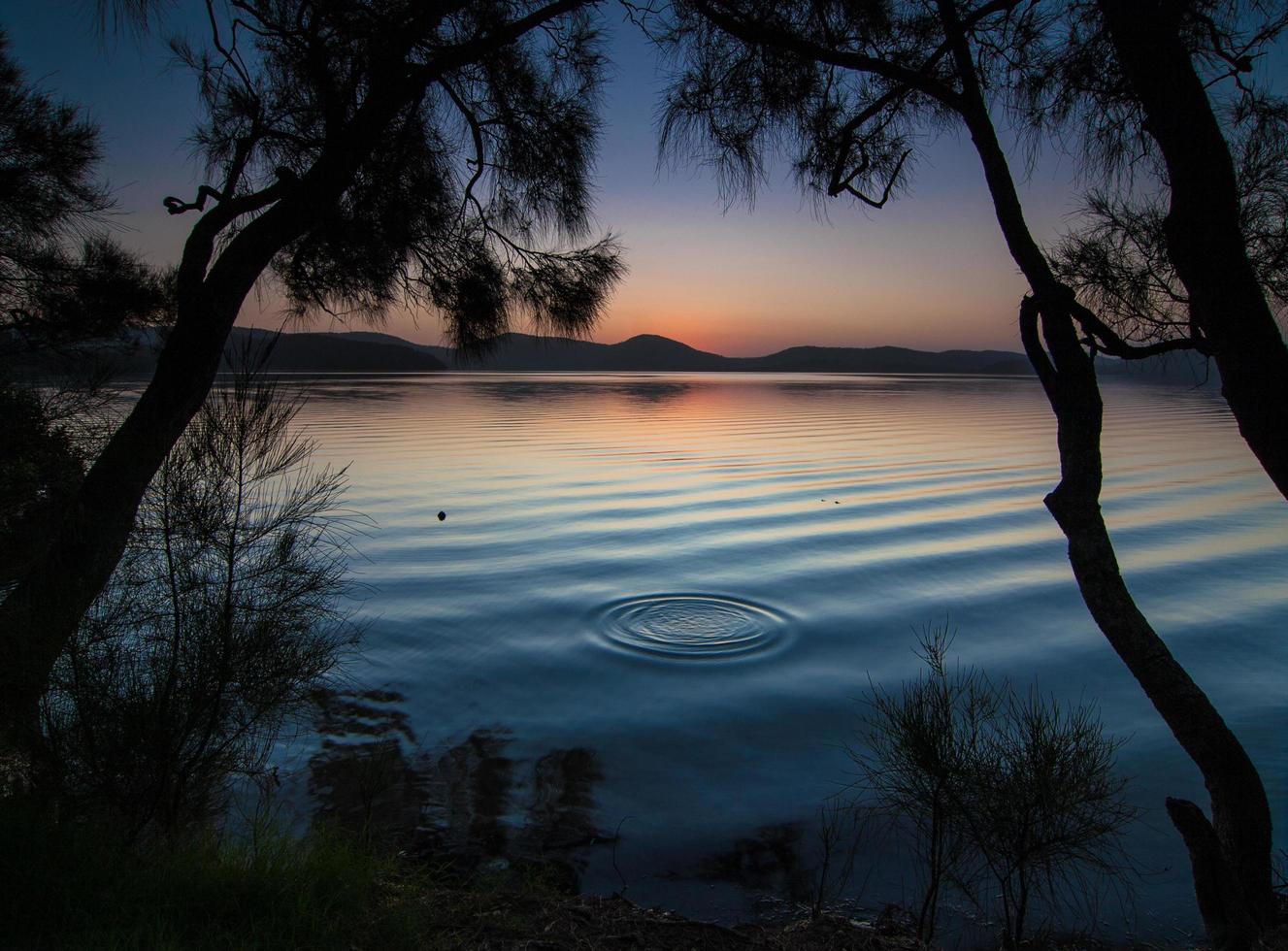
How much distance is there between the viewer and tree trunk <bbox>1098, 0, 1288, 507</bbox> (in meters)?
2.23

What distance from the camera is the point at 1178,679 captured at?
2.45m

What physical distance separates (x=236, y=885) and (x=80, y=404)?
7.79 ft

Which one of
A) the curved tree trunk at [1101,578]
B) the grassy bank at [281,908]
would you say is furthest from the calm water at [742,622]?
the curved tree trunk at [1101,578]

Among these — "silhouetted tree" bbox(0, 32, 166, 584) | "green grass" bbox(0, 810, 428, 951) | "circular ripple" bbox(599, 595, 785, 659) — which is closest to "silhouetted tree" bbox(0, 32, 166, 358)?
"silhouetted tree" bbox(0, 32, 166, 584)

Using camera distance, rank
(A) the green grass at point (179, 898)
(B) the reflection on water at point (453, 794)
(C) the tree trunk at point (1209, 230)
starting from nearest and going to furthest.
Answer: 1. (A) the green grass at point (179, 898)
2. (C) the tree trunk at point (1209, 230)
3. (B) the reflection on water at point (453, 794)

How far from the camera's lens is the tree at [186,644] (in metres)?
2.61

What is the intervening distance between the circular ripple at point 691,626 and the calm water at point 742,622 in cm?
3

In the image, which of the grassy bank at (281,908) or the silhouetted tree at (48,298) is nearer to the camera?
the grassy bank at (281,908)

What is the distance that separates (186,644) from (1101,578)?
307 cm

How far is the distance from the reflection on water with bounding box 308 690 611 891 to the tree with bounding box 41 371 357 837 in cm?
74

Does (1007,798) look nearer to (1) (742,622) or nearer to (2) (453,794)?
(2) (453,794)

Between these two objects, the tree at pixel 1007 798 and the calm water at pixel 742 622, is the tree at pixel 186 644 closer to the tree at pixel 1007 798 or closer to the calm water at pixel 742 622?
the calm water at pixel 742 622

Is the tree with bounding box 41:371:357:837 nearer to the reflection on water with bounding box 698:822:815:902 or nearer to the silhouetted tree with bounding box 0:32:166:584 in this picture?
the silhouetted tree with bounding box 0:32:166:584

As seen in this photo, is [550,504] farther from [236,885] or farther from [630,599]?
[236,885]
